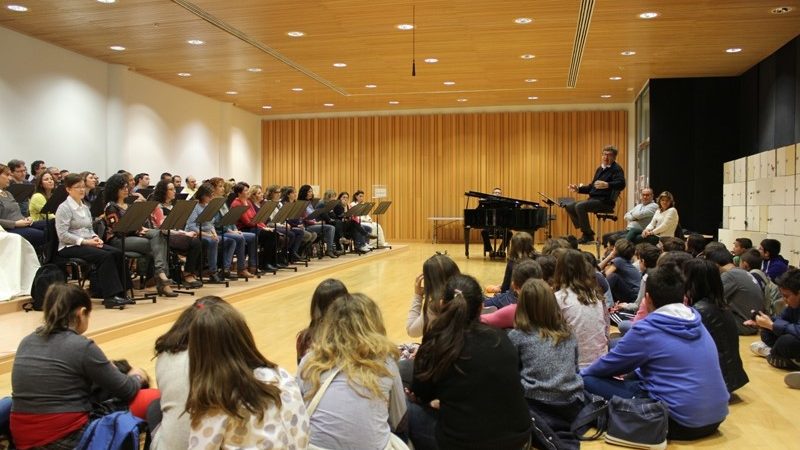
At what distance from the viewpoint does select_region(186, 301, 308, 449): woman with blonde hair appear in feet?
6.40

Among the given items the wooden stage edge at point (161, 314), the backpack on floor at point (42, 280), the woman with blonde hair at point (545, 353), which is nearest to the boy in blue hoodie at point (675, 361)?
the woman with blonde hair at point (545, 353)

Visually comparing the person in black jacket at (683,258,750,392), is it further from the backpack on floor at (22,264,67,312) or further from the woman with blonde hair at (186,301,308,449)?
the backpack on floor at (22,264,67,312)

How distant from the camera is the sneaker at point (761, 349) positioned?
516cm

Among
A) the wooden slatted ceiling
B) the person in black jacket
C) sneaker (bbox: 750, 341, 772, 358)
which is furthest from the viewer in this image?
the wooden slatted ceiling

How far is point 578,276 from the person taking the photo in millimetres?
3963

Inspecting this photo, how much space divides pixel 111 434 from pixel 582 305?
8.25ft

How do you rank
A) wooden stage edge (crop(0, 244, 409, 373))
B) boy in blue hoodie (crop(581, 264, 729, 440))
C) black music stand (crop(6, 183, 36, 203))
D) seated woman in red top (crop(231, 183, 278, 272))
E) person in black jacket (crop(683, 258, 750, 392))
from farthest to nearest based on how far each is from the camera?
seated woman in red top (crop(231, 183, 278, 272))
black music stand (crop(6, 183, 36, 203))
wooden stage edge (crop(0, 244, 409, 373))
person in black jacket (crop(683, 258, 750, 392))
boy in blue hoodie (crop(581, 264, 729, 440))

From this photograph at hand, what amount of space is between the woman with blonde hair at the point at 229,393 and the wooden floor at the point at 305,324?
1.97 metres

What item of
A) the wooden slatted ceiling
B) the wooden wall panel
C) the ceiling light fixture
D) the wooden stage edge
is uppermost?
the wooden slatted ceiling

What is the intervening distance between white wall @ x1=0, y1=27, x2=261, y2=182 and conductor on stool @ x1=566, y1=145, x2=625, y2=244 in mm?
7766

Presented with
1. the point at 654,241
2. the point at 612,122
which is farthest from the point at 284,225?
the point at 612,122

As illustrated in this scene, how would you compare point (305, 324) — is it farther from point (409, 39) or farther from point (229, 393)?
point (409, 39)

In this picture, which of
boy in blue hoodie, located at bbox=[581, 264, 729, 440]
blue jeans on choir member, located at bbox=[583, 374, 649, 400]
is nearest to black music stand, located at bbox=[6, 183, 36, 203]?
blue jeans on choir member, located at bbox=[583, 374, 649, 400]

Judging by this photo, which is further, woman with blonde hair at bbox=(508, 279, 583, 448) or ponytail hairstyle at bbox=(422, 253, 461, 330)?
ponytail hairstyle at bbox=(422, 253, 461, 330)
